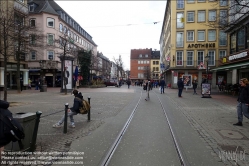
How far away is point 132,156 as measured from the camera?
4391 millimetres

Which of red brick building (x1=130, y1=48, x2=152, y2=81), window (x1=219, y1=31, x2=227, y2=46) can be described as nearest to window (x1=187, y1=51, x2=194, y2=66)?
window (x1=219, y1=31, x2=227, y2=46)

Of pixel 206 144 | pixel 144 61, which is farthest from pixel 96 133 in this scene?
pixel 144 61

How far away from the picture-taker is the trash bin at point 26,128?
438 centimetres

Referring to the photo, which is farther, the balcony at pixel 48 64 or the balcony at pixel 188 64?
the balcony at pixel 48 64

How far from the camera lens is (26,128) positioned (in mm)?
4543

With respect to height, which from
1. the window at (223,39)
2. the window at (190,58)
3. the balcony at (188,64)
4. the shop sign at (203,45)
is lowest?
the balcony at (188,64)

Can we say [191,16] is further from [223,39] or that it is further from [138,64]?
[138,64]

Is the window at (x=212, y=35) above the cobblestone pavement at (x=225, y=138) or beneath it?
above

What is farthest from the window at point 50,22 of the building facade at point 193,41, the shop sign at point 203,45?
the shop sign at point 203,45

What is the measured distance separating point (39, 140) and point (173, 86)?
34811 mm

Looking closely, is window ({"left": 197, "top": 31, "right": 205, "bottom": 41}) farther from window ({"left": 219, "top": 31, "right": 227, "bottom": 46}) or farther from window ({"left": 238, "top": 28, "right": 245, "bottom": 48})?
window ({"left": 238, "top": 28, "right": 245, "bottom": 48})

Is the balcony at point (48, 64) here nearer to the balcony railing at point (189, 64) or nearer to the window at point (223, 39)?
the balcony railing at point (189, 64)

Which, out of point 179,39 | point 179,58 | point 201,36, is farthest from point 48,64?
point 201,36

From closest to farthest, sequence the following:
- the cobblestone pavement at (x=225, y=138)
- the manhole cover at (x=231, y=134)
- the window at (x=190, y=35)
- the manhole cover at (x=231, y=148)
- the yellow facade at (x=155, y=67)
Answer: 1. the cobblestone pavement at (x=225, y=138)
2. the manhole cover at (x=231, y=148)
3. the manhole cover at (x=231, y=134)
4. the window at (x=190, y=35)
5. the yellow facade at (x=155, y=67)
